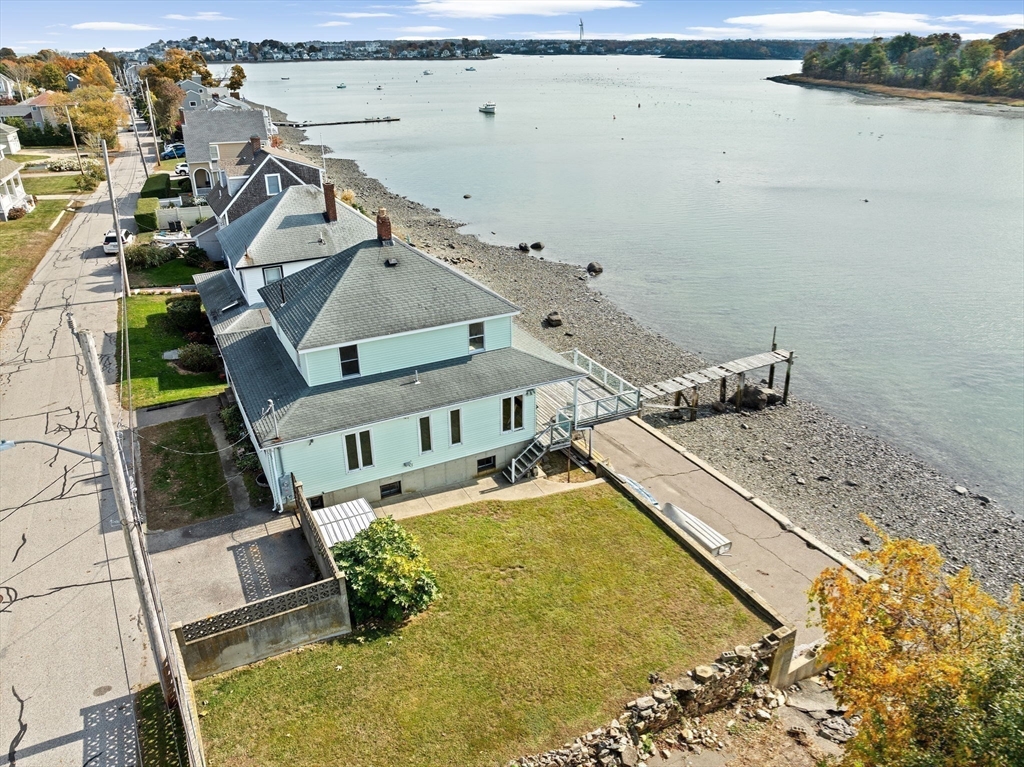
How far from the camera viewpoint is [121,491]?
1320 centimetres

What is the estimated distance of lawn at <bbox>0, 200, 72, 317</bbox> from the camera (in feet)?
152

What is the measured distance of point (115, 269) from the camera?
5119 centimetres

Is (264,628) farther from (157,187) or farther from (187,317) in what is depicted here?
(157,187)

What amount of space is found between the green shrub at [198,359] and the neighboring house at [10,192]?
45.5m

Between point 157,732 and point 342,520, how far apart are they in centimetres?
727

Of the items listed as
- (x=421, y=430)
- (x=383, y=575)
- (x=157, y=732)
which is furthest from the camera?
(x=421, y=430)

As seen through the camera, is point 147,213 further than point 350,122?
No

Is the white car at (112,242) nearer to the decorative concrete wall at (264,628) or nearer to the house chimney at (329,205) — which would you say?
the house chimney at (329,205)

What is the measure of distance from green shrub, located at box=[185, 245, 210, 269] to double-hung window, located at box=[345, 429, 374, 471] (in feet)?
116

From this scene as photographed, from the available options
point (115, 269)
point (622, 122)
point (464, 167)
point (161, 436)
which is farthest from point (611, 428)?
point (622, 122)

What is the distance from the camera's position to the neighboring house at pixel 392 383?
23.2m

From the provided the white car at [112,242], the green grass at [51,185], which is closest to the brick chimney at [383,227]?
the white car at [112,242]

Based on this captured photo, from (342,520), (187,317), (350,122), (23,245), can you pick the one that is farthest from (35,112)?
(342,520)

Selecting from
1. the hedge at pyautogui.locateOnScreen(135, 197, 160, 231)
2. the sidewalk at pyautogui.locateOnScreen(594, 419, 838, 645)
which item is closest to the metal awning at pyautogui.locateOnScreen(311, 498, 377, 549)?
the sidewalk at pyautogui.locateOnScreen(594, 419, 838, 645)
